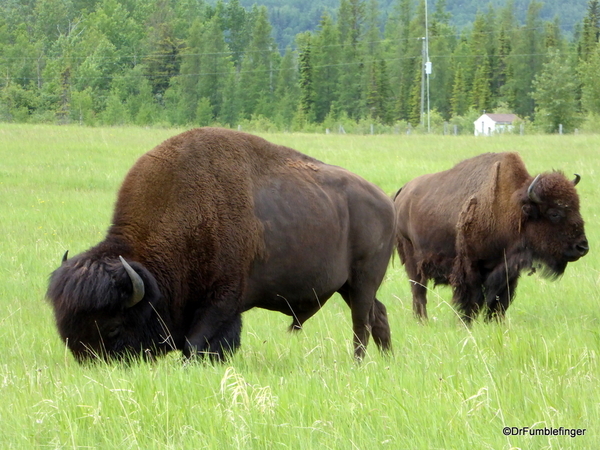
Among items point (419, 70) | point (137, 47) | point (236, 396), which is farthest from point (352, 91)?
point (236, 396)

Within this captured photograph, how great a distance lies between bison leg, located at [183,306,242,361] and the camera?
525 cm

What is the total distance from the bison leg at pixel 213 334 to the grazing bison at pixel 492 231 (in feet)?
11.6

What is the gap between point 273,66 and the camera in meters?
94.2

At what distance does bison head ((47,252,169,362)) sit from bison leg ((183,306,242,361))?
0.22 m

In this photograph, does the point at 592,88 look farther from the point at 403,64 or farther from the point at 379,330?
→ the point at 379,330

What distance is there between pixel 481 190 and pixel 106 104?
66473 millimetres

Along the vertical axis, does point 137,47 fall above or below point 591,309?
above

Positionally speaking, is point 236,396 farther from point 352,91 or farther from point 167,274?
point 352,91

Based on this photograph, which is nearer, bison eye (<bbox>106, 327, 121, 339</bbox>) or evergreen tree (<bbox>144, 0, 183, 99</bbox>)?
bison eye (<bbox>106, 327, 121, 339</bbox>)

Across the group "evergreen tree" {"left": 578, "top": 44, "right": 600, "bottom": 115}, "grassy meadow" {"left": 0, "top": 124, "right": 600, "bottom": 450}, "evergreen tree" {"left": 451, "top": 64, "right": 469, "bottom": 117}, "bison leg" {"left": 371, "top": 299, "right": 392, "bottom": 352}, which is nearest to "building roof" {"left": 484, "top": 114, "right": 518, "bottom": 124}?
"evergreen tree" {"left": 451, "top": 64, "right": 469, "bottom": 117}

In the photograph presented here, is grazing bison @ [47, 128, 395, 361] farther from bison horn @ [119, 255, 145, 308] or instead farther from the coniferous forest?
the coniferous forest

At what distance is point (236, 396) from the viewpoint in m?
3.53

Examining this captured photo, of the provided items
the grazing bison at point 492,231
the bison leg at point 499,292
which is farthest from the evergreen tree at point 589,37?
the bison leg at point 499,292
